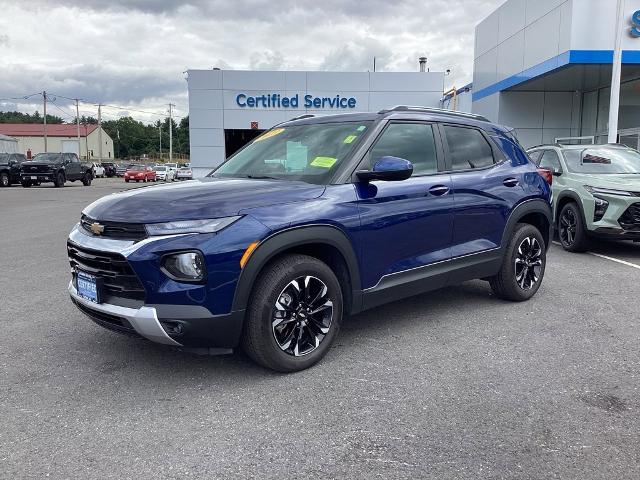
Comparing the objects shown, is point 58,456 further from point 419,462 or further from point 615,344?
point 615,344

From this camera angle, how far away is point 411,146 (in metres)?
4.46

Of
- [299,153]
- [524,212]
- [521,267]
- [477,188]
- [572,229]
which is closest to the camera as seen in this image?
[299,153]

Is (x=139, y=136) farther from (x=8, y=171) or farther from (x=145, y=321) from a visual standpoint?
(x=145, y=321)

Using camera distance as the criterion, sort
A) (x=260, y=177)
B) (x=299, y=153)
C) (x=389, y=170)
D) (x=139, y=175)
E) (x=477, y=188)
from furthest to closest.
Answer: (x=139, y=175) < (x=477, y=188) < (x=299, y=153) < (x=260, y=177) < (x=389, y=170)

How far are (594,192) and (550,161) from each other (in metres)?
1.81

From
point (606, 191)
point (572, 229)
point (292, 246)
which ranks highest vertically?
point (606, 191)

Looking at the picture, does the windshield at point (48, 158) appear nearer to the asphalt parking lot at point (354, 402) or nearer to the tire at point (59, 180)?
the tire at point (59, 180)

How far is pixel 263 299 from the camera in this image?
337cm

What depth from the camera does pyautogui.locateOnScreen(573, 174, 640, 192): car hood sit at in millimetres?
7719

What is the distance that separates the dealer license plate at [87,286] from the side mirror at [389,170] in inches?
75.7

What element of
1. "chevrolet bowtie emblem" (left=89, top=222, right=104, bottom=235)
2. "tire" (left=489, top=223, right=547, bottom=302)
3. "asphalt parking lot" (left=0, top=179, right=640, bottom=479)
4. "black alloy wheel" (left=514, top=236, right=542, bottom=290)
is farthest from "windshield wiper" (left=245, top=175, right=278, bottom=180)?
"black alloy wheel" (left=514, top=236, right=542, bottom=290)

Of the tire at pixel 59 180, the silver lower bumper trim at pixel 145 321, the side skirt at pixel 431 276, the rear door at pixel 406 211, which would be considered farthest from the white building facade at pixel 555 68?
→ the tire at pixel 59 180

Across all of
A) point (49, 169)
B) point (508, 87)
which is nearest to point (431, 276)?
point (508, 87)

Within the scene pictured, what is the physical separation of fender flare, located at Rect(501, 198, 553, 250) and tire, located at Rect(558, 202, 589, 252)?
295 cm
